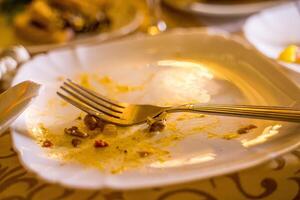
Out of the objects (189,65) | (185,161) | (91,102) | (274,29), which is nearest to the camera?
(185,161)

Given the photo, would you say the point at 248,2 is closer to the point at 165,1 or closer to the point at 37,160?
the point at 165,1

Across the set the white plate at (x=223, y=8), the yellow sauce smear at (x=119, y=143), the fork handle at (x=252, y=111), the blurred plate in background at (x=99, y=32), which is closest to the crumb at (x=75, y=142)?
the yellow sauce smear at (x=119, y=143)

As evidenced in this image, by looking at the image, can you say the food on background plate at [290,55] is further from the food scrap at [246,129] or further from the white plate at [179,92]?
the food scrap at [246,129]

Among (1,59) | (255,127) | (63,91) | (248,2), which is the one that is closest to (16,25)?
(1,59)

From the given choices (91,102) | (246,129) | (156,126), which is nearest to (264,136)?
(246,129)

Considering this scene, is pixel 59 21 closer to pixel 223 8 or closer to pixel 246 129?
pixel 223 8

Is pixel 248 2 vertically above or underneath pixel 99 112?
above

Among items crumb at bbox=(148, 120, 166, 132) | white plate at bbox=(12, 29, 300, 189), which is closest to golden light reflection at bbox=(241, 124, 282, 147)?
white plate at bbox=(12, 29, 300, 189)
